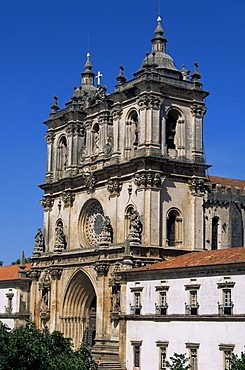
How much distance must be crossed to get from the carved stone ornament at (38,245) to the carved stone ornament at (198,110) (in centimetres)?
1886

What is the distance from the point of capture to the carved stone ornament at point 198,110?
62.3m

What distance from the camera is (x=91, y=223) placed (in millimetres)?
66562

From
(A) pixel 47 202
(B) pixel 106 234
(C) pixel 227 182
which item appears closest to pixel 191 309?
(B) pixel 106 234

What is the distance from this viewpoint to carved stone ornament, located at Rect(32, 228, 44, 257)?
70625 mm

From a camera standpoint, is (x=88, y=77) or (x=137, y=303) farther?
(x=88, y=77)

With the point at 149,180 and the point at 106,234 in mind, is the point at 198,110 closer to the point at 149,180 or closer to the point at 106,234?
the point at 149,180

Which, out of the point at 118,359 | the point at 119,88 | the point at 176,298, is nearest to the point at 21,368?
the point at 176,298

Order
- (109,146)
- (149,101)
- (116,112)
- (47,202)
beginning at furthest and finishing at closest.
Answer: (47,202)
(109,146)
(116,112)
(149,101)

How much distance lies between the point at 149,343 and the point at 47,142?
29.1 metres

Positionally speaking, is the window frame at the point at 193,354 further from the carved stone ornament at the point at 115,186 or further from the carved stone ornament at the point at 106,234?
the carved stone ornament at the point at 115,186

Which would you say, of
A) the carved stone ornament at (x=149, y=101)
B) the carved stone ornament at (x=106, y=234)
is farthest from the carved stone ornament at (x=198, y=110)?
the carved stone ornament at (x=106, y=234)

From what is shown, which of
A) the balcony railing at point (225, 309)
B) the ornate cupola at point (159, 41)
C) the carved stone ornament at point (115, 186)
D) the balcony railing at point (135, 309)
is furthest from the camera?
the ornate cupola at point (159, 41)

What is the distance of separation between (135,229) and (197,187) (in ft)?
21.5

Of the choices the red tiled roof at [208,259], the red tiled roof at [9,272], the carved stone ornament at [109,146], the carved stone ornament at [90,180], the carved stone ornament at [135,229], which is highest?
the carved stone ornament at [109,146]
